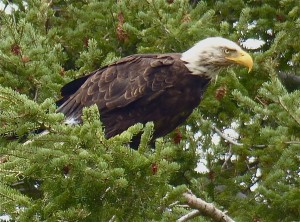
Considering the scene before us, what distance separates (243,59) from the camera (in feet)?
19.3

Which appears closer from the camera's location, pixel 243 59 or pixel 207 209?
pixel 207 209

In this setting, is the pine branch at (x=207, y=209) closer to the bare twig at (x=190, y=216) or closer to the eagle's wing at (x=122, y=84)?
the bare twig at (x=190, y=216)

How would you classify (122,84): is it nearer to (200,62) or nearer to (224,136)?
(200,62)

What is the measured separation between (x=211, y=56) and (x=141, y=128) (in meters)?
2.11

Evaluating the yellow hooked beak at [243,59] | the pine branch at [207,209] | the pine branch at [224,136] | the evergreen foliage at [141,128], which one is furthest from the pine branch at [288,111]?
the pine branch at [224,136]

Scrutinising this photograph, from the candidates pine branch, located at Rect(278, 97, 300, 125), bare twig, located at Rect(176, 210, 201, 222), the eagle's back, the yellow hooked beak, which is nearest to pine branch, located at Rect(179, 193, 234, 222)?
bare twig, located at Rect(176, 210, 201, 222)

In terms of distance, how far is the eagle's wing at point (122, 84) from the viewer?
236 inches

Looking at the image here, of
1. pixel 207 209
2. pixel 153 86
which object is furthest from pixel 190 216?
pixel 153 86

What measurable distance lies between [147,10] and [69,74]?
2.56ft

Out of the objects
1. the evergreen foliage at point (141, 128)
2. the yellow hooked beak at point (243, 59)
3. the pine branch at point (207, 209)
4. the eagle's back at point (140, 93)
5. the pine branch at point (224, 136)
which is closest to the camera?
the evergreen foliage at point (141, 128)

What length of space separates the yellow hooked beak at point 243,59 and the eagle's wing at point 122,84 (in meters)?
0.41

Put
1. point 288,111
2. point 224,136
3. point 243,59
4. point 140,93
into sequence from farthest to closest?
point 224,136 < point 140,93 < point 243,59 < point 288,111

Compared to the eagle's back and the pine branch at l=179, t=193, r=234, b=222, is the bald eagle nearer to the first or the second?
the eagle's back

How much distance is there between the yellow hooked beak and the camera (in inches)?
230
